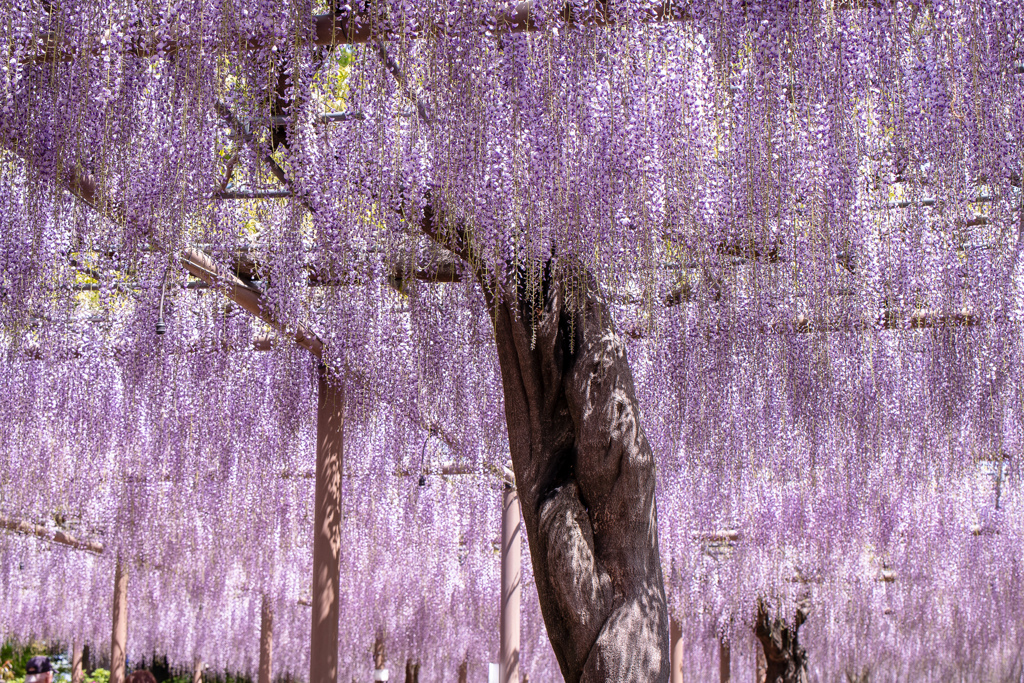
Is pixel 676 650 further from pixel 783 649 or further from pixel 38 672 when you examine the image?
pixel 38 672

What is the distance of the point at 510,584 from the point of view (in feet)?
27.0

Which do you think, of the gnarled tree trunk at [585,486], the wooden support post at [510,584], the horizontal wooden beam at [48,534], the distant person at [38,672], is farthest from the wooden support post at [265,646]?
the gnarled tree trunk at [585,486]

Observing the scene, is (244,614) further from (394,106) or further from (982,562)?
(394,106)

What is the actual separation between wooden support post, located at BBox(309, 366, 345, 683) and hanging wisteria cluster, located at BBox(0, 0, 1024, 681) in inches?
12.5

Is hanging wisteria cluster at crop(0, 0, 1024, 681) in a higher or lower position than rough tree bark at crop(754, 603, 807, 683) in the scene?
higher

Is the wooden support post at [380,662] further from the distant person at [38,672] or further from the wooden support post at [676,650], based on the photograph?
the distant person at [38,672]

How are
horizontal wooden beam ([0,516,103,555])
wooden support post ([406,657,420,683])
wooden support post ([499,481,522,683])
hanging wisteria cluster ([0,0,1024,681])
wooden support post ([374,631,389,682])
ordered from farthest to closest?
wooden support post ([406,657,420,683])
wooden support post ([374,631,389,682])
horizontal wooden beam ([0,516,103,555])
wooden support post ([499,481,522,683])
hanging wisteria cluster ([0,0,1024,681])

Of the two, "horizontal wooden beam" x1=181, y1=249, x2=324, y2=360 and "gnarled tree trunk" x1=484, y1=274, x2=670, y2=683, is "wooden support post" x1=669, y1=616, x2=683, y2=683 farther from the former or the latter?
"gnarled tree trunk" x1=484, y1=274, x2=670, y2=683

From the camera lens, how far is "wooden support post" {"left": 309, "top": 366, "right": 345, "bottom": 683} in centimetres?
643

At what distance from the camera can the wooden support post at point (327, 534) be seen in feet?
21.1

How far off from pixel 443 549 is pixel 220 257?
19.3ft

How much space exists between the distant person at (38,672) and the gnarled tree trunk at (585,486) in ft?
23.7

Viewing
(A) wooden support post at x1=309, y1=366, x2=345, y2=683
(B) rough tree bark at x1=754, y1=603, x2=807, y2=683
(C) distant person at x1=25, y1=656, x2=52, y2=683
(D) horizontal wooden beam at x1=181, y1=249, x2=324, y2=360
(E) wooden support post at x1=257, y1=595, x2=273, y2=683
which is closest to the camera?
(D) horizontal wooden beam at x1=181, y1=249, x2=324, y2=360

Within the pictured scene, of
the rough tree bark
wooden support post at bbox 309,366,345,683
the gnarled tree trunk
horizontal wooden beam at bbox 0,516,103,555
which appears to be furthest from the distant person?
the rough tree bark
